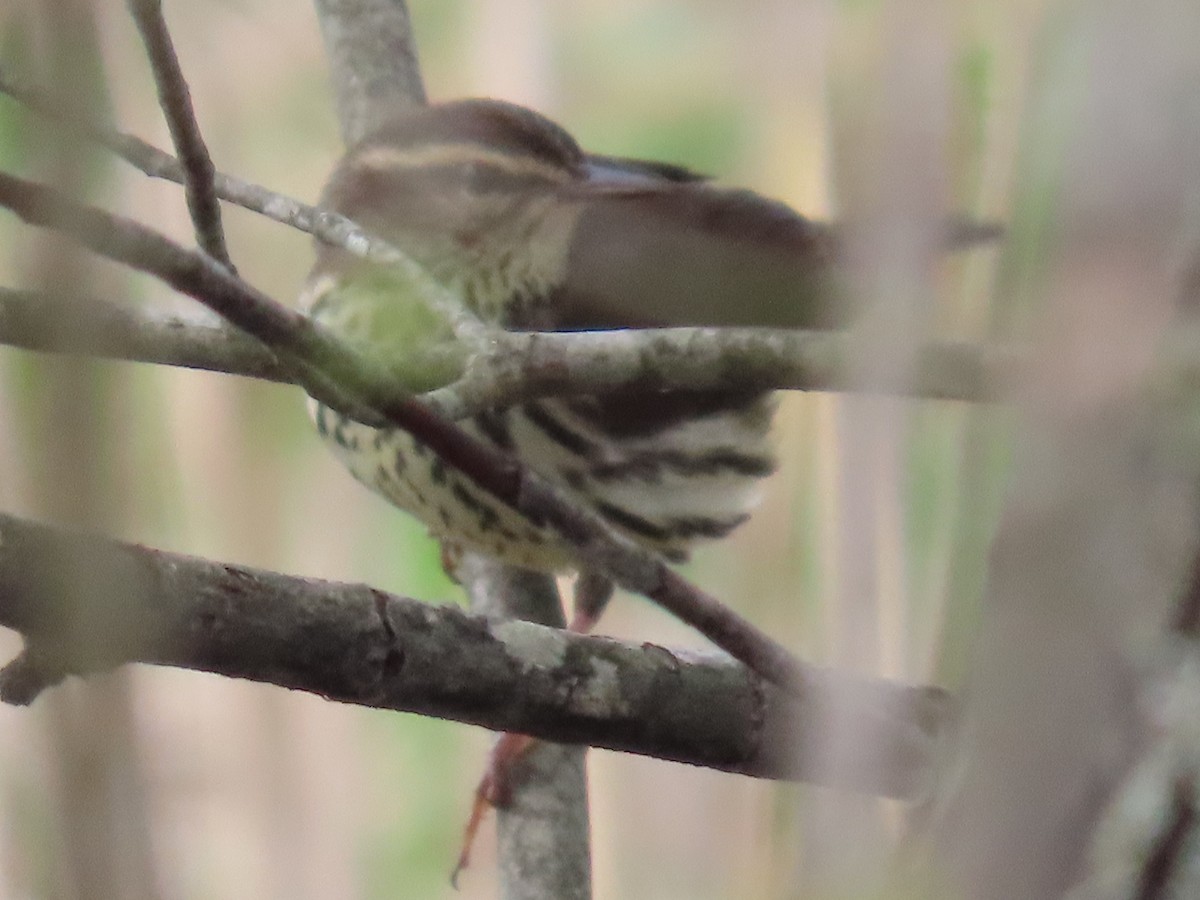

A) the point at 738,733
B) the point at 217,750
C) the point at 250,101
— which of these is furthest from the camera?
the point at 217,750

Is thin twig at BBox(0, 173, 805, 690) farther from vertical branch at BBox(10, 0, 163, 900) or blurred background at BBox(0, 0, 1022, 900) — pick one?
vertical branch at BBox(10, 0, 163, 900)

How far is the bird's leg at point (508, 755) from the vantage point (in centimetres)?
160

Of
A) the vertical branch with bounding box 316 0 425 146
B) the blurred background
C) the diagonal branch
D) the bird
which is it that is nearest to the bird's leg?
the bird

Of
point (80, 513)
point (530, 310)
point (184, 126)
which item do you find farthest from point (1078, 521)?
point (530, 310)

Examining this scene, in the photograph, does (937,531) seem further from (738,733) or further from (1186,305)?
(738,733)

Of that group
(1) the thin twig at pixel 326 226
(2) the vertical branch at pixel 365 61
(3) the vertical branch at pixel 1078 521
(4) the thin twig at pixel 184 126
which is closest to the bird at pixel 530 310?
(2) the vertical branch at pixel 365 61

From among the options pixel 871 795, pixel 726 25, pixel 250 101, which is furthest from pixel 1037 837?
pixel 250 101

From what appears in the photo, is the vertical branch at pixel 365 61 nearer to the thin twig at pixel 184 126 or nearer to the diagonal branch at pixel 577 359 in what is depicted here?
the diagonal branch at pixel 577 359

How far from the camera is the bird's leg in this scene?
1.60 meters

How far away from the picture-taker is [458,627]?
0.99 meters

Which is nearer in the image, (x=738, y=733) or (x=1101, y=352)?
(x=1101, y=352)

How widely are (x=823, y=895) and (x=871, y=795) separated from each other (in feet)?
0.09

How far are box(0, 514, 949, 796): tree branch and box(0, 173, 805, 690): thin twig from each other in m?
0.06

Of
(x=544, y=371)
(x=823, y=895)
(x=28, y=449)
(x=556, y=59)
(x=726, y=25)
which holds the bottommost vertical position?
(x=823, y=895)
